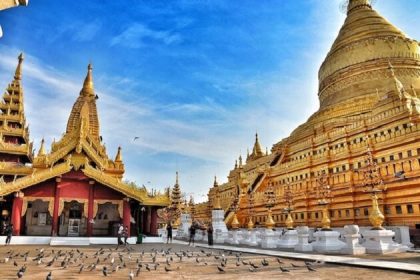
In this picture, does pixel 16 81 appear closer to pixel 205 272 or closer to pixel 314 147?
pixel 314 147

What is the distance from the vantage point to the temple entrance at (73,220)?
955 inches

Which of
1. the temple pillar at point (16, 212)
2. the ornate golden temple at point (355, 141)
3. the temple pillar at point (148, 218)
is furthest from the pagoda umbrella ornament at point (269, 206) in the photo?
the temple pillar at point (16, 212)

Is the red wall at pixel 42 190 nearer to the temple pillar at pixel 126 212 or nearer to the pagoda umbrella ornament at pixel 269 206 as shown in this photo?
the temple pillar at pixel 126 212

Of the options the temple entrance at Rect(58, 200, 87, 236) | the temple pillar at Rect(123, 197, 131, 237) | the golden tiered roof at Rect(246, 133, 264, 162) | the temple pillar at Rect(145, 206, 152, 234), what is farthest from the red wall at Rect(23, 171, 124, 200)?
the golden tiered roof at Rect(246, 133, 264, 162)

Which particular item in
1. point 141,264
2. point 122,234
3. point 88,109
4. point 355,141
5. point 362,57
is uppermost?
point 362,57

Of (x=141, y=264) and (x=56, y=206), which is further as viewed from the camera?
(x=56, y=206)

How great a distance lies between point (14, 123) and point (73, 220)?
576 inches

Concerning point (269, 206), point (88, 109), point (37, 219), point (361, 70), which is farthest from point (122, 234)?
point (361, 70)

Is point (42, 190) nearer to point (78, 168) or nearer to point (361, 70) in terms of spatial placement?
point (78, 168)

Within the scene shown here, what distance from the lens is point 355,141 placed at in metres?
24.4

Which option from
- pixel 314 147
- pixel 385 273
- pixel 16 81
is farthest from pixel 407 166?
pixel 16 81

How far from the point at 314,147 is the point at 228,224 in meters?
10.5

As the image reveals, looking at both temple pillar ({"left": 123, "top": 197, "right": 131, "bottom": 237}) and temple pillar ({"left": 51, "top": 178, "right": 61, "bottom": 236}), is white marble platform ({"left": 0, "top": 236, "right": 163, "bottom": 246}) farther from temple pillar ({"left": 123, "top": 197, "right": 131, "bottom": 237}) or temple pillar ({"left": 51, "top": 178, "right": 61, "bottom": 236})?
temple pillar ({"left": 123, "top": 197, "right": 131, "bottom": 237})

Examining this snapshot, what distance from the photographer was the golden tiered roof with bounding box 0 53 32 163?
93.5 feet
